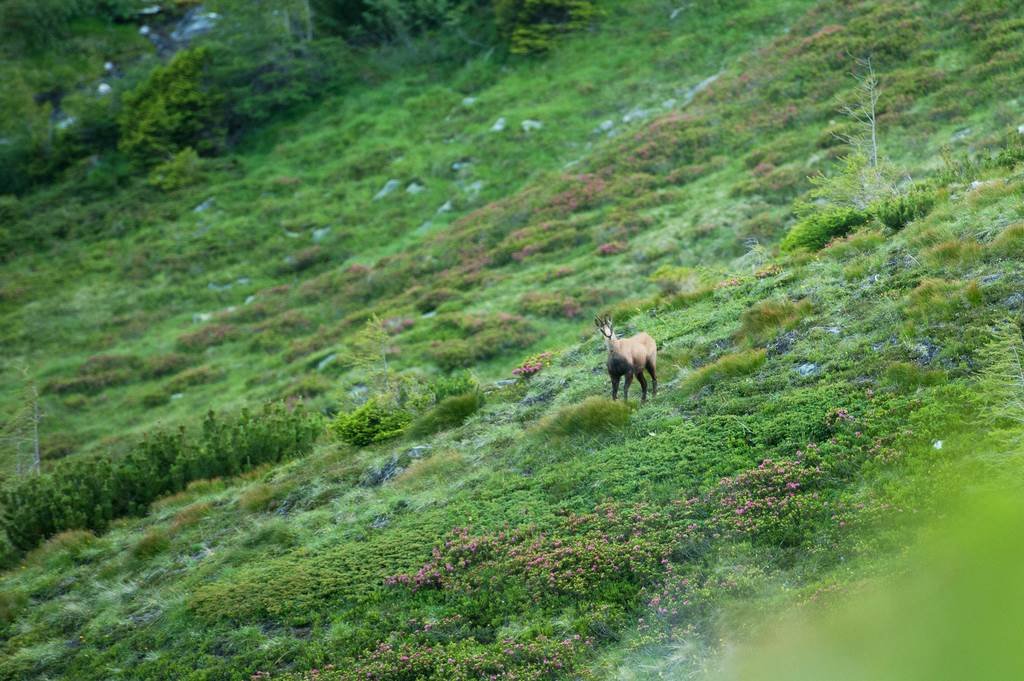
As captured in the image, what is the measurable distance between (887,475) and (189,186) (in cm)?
4597

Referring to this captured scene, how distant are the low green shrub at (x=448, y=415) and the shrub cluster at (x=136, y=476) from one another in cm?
417

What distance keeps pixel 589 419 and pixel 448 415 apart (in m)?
4.19

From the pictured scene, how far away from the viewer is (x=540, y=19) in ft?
156

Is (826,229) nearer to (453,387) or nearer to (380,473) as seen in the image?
(453,387)

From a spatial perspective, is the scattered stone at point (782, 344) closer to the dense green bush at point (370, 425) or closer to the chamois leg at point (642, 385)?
the chamois leg at point (642, 385)

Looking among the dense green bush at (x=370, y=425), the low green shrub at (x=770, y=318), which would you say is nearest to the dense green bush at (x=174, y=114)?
the dense green bush at (x=370, y=425)

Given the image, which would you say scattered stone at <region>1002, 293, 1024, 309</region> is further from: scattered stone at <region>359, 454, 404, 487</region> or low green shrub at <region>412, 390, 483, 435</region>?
scattered stone at <region>359, 454, 404, 487</region>

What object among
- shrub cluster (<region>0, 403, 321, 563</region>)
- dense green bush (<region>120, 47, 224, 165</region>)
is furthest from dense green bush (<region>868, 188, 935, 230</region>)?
dense green bush (<region>120, 47, 224, 165</region>)

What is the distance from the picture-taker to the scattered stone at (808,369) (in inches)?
469

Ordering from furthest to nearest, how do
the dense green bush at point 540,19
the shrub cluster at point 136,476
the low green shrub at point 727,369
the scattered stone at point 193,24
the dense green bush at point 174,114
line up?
the scattered stone at point 193,24 < the dense green bush at point 174,114 < the dense green bush at point 540,19 < the shrub cluster at point 136,476 < the low green shrub at point 727,369

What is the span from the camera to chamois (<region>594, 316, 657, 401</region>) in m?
13.0

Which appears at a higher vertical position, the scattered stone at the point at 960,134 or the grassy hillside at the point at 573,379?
the scattered stone at the point at 960,134

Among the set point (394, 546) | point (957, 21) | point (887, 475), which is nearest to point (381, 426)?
point (394, 546)

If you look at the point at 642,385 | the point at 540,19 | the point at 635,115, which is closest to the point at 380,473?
the point at 642,385
